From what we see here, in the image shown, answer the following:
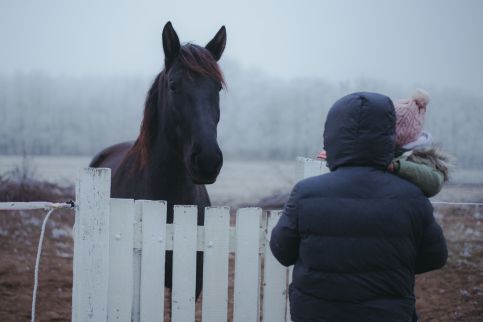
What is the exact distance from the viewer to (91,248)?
2531 millimetres

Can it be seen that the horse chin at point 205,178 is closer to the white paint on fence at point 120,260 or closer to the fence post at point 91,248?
the white paint on fence at point 120,260

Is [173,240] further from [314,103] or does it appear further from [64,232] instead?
[314,103]

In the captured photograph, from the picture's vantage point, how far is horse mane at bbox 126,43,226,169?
3.07 meters

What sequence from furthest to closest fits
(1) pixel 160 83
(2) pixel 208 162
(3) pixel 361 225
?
(1) pixel 160 83, (2) pixel 208 162, (3) pixel 361 225

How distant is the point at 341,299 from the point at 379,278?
0.58 feet

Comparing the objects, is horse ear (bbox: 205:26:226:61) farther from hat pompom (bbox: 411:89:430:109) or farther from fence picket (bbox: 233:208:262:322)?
hat pompom (bbox: 411:89:430:109)

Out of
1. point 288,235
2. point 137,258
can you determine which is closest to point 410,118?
point 288,235

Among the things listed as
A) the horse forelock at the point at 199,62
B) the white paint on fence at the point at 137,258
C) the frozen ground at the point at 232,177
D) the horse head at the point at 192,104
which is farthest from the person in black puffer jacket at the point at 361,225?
the frozen ground at the point at 232,177

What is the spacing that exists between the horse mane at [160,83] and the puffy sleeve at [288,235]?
1473mm

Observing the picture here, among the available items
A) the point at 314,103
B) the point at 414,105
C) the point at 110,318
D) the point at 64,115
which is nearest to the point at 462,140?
the point at 314,103

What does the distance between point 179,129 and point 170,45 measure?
0.65 meters

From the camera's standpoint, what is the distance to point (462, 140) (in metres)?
8.26

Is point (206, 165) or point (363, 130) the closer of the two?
point (363, 130)

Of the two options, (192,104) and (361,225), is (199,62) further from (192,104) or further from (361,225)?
(361,225)
